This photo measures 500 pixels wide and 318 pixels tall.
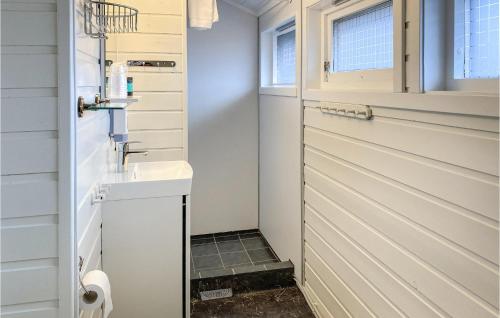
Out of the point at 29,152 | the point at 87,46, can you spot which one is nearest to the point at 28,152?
the point at 29,152

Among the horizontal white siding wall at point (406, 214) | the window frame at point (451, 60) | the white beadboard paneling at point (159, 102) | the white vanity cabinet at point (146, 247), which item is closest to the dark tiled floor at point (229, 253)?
the white vanity cabinet at point (146, 247)

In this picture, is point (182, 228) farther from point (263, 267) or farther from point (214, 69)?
point (214, 69)

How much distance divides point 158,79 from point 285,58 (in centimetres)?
112

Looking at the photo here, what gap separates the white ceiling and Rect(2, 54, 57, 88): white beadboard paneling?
2.23 m

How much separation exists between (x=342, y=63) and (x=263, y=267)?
1491mm

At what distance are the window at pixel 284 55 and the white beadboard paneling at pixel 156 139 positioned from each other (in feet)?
3.28

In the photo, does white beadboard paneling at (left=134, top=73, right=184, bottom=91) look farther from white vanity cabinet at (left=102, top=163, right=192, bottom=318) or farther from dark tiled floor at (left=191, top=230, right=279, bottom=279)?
dark tiled floor at (left=191, top=230, right=279, bottom=279)

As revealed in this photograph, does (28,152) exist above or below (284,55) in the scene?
below

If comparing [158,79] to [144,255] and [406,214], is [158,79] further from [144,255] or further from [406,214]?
[406,214]

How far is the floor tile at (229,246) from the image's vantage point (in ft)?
11.2

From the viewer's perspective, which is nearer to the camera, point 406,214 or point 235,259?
point 406,214

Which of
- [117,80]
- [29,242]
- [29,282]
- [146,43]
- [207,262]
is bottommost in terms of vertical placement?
[207,262]

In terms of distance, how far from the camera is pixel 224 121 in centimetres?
364

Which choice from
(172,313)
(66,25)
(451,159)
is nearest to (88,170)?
(66,25)
